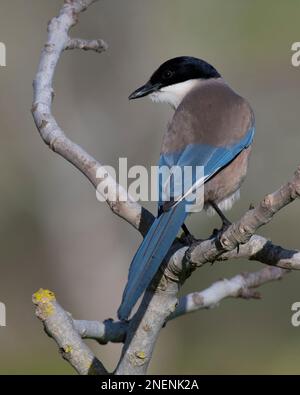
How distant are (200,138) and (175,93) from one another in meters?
0.83

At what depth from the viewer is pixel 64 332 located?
133 inches

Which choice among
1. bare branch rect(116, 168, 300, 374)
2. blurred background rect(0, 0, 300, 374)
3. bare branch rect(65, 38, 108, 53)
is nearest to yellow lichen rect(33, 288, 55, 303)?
bare branch rect(116, 168, 300, 374)

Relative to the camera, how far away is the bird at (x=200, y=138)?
3957 mm

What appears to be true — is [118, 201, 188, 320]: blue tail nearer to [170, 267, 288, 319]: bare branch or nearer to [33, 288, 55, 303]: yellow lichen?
[33, 288, 55, 303]: yellow lichen

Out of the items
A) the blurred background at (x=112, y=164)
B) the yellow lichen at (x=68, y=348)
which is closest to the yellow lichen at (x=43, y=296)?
the yellow lichen at (x=68, y=348)

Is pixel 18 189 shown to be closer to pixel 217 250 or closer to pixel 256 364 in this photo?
pixel 256 364

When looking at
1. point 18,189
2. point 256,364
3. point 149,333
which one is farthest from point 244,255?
point 18,189

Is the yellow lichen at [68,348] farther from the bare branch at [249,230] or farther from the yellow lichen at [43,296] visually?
the bare branch at [249,230]

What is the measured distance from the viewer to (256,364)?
7.45 m

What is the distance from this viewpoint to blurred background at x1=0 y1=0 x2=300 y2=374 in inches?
332

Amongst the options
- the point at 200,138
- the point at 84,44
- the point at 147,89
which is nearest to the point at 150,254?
the point at 200,138

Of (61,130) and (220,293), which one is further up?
(61,130)

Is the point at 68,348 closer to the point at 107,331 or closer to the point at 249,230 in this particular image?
the point at 107,331

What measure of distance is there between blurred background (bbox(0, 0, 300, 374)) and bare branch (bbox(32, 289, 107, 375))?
434 cm
